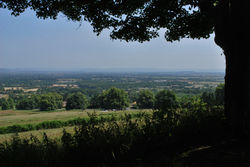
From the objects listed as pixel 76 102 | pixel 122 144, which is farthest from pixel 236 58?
pixel 76 102

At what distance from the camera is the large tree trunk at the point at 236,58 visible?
4.89m

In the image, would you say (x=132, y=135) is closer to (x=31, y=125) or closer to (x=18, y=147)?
(x=18, y=147)

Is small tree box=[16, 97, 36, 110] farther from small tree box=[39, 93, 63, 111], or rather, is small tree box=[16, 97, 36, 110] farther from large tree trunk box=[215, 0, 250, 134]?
large tree trunk box=[215, 0, 250, 134]

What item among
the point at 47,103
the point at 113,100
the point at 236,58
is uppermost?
the point at 236,58

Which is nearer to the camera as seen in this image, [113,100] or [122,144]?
[122,144]

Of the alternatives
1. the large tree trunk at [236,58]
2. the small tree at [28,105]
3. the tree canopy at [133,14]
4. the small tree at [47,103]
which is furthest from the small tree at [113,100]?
the large tree trunk at [236,58]

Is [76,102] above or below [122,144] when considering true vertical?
below

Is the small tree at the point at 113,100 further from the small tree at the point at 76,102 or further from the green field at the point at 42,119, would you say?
the green field at the point at 42,119

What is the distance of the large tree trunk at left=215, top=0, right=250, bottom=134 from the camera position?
4891mm

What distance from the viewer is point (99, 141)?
13.6 feet

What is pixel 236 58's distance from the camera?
509 cm

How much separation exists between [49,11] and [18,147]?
5130 millimetres

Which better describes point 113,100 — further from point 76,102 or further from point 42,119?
point 42,119

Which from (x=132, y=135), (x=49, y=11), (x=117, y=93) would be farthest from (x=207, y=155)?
(x=117, y=93)
